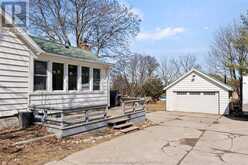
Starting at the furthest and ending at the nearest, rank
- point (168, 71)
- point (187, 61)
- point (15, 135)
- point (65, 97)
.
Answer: point (187, 61)
point (168, 71)
point (65, 97)
point (15, 135)

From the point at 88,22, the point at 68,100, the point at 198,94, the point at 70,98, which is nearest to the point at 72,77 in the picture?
the point at 70,98

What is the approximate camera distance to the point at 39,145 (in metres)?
6.68

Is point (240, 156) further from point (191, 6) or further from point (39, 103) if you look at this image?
point (191, 6)

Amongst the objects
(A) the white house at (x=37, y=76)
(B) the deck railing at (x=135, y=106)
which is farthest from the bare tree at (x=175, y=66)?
(A) the white house at (x=37, y=76)

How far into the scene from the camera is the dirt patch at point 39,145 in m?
5.51

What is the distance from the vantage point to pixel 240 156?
619 centimetres

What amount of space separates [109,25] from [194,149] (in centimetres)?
2037

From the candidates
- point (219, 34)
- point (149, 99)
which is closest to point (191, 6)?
point (149, 99)

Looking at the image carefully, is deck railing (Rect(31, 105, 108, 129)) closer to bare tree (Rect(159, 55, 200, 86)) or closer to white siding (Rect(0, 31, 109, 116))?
white siding (Rect(0, 31, 109, 116))

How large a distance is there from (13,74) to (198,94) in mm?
15905

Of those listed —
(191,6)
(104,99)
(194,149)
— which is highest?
(191,6)

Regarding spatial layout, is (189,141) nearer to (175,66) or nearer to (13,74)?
(13,74)

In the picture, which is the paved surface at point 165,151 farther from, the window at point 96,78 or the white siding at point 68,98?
the window at point 96,78

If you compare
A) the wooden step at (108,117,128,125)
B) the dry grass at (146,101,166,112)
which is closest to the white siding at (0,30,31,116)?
the wooden step at (108,117,128,125)
